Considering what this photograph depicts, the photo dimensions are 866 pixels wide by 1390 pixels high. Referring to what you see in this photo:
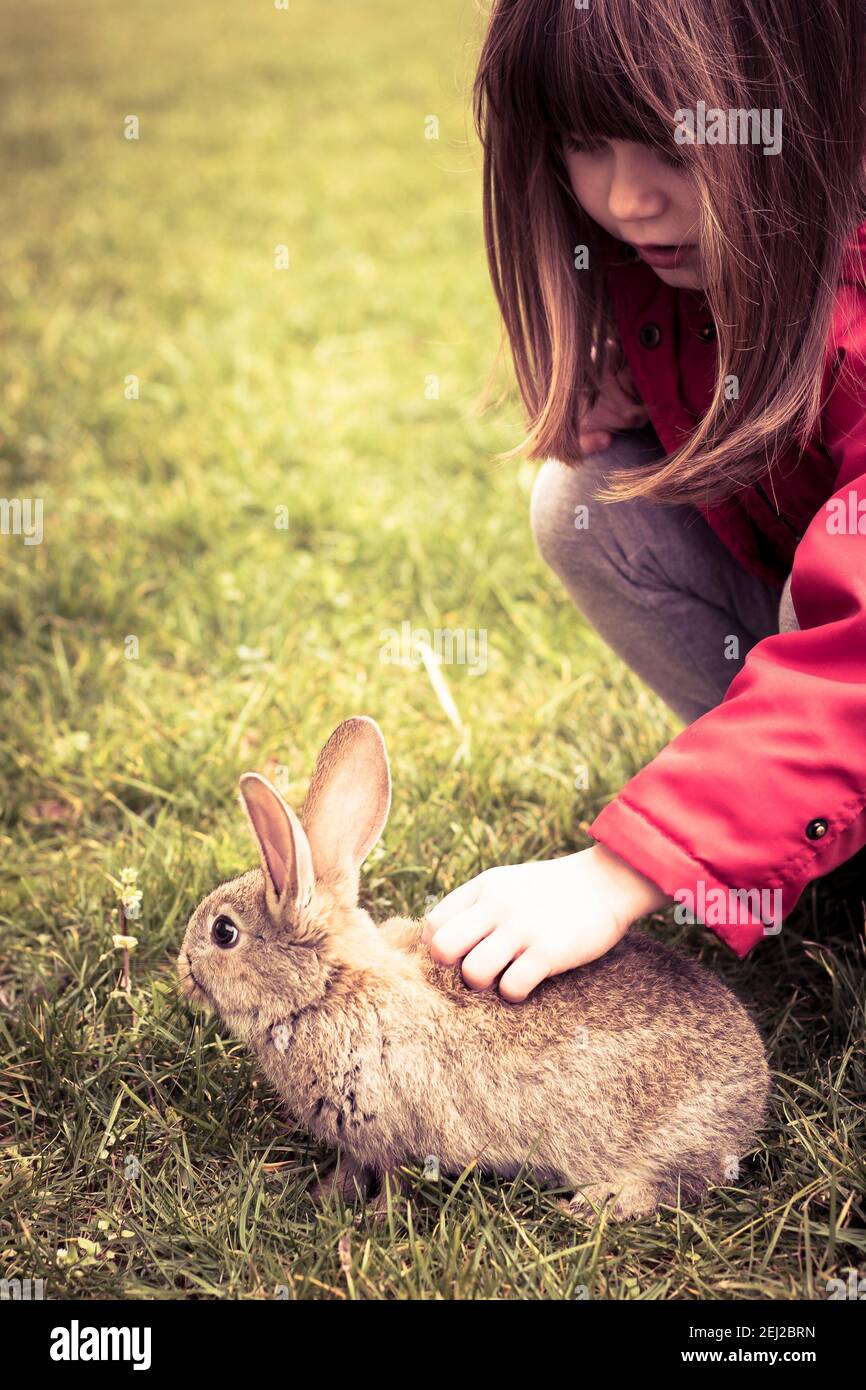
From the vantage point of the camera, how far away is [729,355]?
7.90 ft

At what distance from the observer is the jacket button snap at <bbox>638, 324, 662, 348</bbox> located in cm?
274

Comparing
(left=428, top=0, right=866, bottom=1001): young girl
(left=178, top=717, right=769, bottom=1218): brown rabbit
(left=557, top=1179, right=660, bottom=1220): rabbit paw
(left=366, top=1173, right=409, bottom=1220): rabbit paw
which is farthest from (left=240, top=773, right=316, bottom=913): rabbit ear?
(left=557, top=1179, right=660, bottom=1220): rabbit paw

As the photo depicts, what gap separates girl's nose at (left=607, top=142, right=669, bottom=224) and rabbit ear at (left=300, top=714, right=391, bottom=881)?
1.04 meters

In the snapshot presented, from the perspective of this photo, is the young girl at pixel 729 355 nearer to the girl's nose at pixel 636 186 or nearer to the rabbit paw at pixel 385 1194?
the girl's nose at pixel 636 186

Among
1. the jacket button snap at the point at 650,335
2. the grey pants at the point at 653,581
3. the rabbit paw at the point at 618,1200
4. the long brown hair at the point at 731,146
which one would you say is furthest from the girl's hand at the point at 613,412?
the rabbit paw at the point at 618,1200

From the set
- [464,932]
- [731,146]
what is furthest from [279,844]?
[731,146]

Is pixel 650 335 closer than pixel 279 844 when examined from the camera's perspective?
No

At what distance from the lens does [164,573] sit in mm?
4367

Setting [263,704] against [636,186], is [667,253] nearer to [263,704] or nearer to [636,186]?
[636,186]

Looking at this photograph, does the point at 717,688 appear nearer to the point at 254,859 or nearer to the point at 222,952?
the point at 254,859

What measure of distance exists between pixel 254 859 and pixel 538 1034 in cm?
100

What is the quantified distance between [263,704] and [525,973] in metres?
1.64
